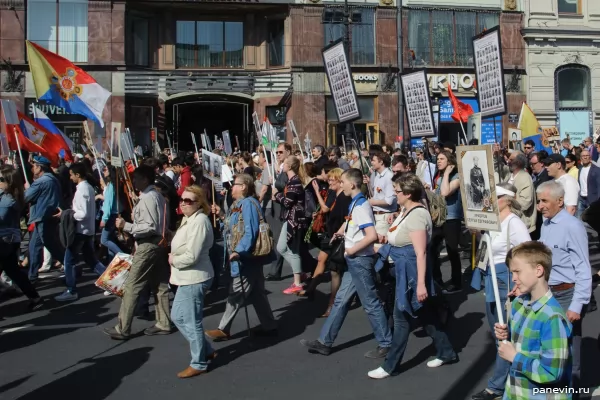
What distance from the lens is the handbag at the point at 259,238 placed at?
709 cm

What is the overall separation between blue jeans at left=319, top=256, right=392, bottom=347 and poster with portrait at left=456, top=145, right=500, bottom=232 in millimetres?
1774

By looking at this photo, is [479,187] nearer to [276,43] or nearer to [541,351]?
[541,351]

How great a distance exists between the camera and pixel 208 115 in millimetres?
34469

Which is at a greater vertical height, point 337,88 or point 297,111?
point 297,111

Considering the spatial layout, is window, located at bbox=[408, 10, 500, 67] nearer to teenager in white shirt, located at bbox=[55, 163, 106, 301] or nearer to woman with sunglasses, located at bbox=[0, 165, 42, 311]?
teenager in white shirt, located at bbox=[55, 163, 106, 301]

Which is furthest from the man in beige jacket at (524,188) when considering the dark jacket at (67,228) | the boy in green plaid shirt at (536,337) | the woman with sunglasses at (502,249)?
the dark jacket at (67,228)

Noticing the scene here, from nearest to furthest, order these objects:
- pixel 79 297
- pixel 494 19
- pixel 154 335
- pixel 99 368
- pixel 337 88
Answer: pixel 99 368 < pixel 154 335 < pixel 79 297 < pixel 337 88 < pixel 494 19

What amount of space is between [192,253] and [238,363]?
3.91 feet

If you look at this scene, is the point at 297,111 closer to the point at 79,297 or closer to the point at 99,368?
the point at 79,297

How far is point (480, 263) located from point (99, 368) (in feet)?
Result: 11.8

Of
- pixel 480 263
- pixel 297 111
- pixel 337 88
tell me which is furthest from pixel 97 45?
pixel 480 263

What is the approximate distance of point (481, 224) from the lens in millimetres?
4887

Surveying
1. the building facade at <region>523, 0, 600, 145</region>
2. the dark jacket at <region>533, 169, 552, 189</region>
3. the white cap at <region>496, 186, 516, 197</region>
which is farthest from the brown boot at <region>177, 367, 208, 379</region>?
the building facade at <region>523, 0, 600, 145</region>

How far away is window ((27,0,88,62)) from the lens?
95.0 ft
